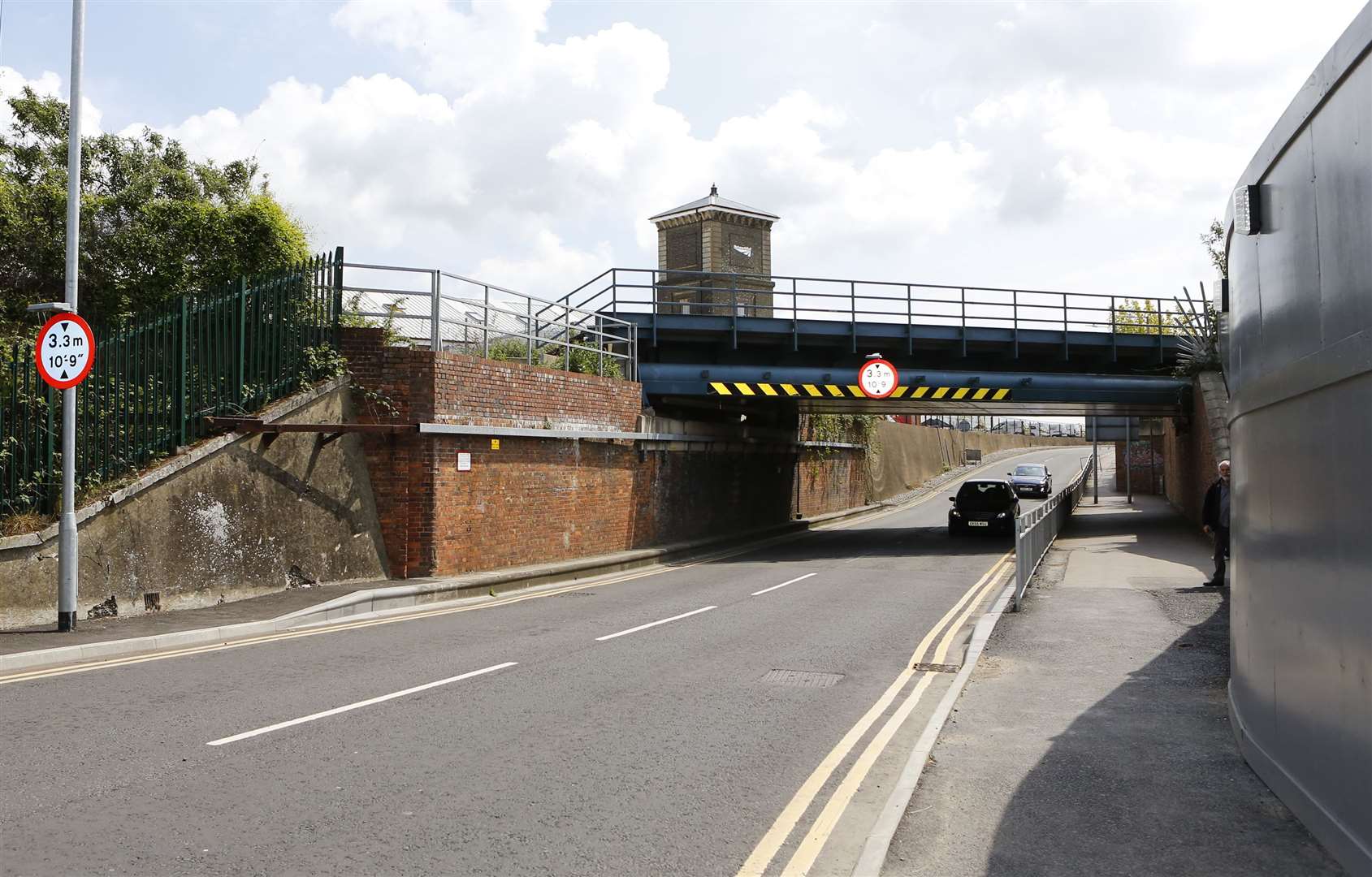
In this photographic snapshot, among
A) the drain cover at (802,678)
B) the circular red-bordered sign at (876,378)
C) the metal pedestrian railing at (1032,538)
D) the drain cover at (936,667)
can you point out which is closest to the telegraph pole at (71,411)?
the drain cover at (802,678)

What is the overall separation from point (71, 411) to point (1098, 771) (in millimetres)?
10784

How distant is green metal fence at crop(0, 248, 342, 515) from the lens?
11930 millimetres

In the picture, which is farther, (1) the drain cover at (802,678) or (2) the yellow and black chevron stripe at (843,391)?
(2) the yellow and black chevron stripe at (843,391)

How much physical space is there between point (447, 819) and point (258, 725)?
2.63 m

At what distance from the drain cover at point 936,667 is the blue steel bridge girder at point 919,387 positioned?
1382 centimetres

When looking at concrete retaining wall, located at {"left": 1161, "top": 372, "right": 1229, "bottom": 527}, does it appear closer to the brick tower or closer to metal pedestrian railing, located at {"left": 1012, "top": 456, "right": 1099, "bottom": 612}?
metal pedestrian railing, located at {"left": 1012, "top": 456, "right": 1099, "bottom": 612}

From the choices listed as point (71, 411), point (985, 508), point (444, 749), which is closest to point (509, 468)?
point (71, 411)

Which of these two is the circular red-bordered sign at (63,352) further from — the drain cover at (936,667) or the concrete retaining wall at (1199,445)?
the concrete retaining wall at (1199,445)

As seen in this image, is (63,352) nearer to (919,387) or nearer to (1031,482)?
(919,387)

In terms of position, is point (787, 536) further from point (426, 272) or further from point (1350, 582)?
point (1350, 582)

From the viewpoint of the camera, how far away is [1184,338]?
87.5ft

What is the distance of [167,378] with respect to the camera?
44.1 feet

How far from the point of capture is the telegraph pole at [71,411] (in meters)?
10.8

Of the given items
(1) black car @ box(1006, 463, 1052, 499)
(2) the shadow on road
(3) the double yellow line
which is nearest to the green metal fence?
(3) the double yellow line
